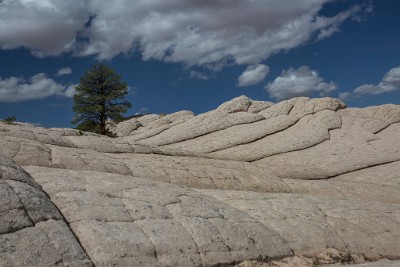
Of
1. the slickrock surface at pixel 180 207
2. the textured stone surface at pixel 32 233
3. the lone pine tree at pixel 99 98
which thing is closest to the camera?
the textured stone surface at pixel 32 233

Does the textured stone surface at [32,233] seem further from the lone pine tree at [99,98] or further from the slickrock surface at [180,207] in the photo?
the lone pine tree at [99,98]

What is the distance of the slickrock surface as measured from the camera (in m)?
9.25

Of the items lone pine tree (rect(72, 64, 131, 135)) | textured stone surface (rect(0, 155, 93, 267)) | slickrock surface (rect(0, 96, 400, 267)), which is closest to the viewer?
textured stone surface (rect(0, 155, 93, 267))

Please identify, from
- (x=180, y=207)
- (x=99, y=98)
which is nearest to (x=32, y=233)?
(x=180, y=207)

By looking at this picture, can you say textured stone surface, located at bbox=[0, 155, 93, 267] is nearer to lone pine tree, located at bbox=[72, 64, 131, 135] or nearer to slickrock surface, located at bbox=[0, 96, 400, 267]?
slickrock surface, located at bbox=[0, 96, 400, 267]

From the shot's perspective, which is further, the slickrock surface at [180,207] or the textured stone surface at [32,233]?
the slickrock surface at [180,207]

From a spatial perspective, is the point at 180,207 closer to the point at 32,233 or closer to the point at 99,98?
the point at 32,233

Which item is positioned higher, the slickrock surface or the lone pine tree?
the lone pine tree

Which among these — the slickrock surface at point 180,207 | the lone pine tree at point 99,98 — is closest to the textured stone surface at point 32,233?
the slickrock surface at point 180,207

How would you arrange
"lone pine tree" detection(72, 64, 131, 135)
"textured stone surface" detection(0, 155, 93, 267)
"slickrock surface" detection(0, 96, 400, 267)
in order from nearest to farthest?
"textured stone surface" detection(0, 155, 93, 267) < "slickrock surface" detection(0, 96, 400, 267) < "lone pine tree" detection(72, 64, 131, 135)

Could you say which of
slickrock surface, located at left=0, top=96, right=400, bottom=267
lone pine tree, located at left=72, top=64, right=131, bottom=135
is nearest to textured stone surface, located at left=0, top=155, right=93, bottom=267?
slickrock surface, located at left=0, top=96, right=400, bottom=267

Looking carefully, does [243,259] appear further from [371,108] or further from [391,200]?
[371,108]

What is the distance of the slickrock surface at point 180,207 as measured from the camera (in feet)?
30.3

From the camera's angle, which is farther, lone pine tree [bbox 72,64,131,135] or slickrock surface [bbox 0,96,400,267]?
lone pine tree [bbox 72,64,131,135]
